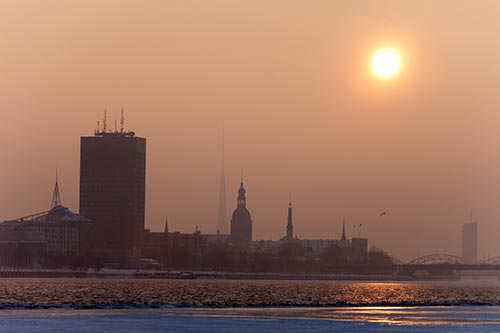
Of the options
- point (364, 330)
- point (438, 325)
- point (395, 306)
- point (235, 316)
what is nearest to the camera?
point (364, 330)

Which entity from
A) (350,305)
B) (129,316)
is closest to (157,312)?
(129,316)

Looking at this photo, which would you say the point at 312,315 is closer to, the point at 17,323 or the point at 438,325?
the point at 438,325

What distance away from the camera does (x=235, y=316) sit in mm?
115688

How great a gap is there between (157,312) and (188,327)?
1989 cm

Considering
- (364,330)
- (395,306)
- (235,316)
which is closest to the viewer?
(364,330)

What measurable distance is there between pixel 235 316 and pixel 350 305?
36251 millimetres

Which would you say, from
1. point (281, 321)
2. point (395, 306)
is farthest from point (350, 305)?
point (281, 321)

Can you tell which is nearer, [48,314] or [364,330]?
[364,330]

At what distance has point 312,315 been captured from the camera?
120562 mm

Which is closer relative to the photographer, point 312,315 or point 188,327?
point 188,327

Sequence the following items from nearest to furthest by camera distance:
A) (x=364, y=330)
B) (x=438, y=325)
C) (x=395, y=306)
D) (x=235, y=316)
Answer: (x=364, y=330)
(x=438, y=325)
(x=235, y=316)
(x=395, y=306)

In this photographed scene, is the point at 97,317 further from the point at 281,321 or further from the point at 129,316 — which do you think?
the point at 281,321

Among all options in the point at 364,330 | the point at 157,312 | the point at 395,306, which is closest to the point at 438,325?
the point at 364,330

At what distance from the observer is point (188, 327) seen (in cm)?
10081
